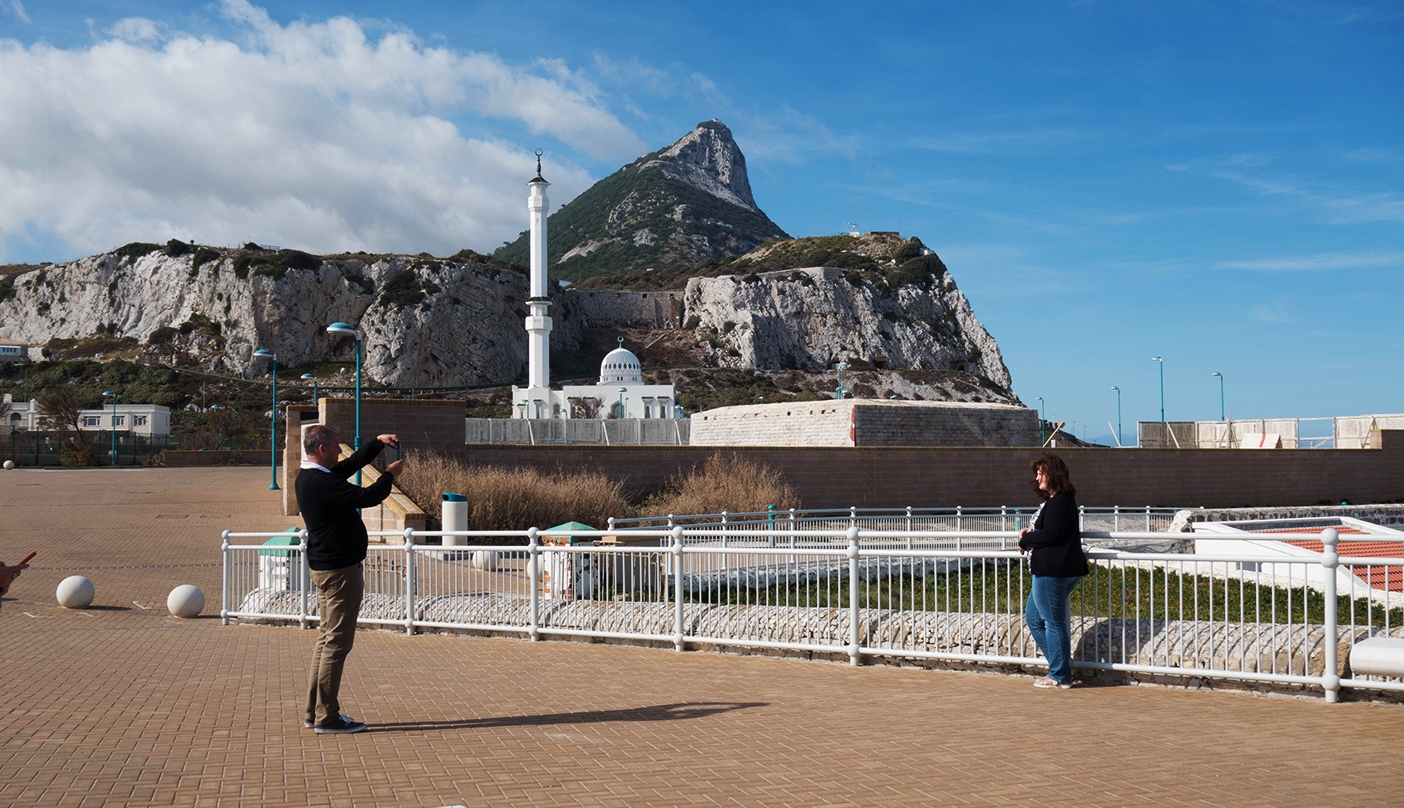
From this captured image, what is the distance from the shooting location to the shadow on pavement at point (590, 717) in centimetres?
611

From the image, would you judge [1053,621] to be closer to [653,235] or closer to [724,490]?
[724,490]

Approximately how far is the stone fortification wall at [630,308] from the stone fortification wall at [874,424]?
83.0m

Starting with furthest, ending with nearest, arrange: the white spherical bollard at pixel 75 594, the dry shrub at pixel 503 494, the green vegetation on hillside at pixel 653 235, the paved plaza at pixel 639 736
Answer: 1. the green vegetation on hillside at pixel 653 235
2. the dry shrub at pixel 503 494
3. the white spherical bollard at pixel 75 594
4. the paved plaza at pixel 639 736

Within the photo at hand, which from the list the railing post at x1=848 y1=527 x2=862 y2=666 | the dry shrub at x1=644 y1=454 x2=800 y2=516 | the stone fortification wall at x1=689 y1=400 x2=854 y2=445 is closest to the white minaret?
the stone fortification wall at x1=689 y1=400 x2=854 y2=445

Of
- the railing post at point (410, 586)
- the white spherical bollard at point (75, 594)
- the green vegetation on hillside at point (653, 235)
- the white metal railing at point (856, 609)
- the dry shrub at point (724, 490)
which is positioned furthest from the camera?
the green vegetation on hillside at point (653, 235)

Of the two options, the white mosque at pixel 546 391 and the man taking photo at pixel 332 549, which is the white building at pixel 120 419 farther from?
the man taking photo at pixel 332 549

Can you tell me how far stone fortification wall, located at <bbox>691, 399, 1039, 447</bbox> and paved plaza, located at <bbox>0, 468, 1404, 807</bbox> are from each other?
1141 inches

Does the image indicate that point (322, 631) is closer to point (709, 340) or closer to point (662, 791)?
point (662, 791)

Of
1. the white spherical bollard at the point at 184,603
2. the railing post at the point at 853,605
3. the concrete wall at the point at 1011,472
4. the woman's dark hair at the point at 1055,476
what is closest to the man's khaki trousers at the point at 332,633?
the railing post at the point at 853,605

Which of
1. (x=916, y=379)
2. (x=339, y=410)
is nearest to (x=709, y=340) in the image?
(x=916, y=379)

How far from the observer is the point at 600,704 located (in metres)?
6.78

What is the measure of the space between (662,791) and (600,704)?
213 centimetres

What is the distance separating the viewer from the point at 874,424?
37906 mm

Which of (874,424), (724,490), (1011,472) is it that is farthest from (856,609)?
(874,424)
